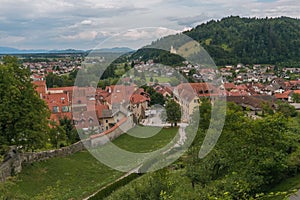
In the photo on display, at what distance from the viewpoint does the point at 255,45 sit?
364 feet

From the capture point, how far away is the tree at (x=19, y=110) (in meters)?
16.4

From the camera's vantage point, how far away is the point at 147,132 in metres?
31.0

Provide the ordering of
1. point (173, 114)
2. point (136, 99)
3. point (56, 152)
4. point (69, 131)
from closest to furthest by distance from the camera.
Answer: point (56, 152) → point (69, 131) → point (173, 114) → point (136, 99)

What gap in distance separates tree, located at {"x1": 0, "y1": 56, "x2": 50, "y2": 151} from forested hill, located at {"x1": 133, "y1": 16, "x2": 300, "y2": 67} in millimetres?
86179

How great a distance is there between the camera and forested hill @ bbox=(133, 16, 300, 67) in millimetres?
105875

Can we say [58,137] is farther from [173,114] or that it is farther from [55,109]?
[173,114]

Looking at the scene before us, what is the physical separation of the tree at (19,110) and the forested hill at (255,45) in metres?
86.2

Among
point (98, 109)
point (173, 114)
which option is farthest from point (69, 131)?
point (173, 114)

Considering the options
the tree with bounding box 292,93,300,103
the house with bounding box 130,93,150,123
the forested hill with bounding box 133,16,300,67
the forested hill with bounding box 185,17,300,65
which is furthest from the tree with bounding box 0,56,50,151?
the forested hill with bounding box 185,17,300,65

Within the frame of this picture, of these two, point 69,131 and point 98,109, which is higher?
point 98,109

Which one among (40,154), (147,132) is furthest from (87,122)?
(40,154)

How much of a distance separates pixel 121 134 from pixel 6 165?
13.0 meters

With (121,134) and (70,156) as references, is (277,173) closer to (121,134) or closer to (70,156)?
(70,156)

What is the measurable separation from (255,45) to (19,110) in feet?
341
